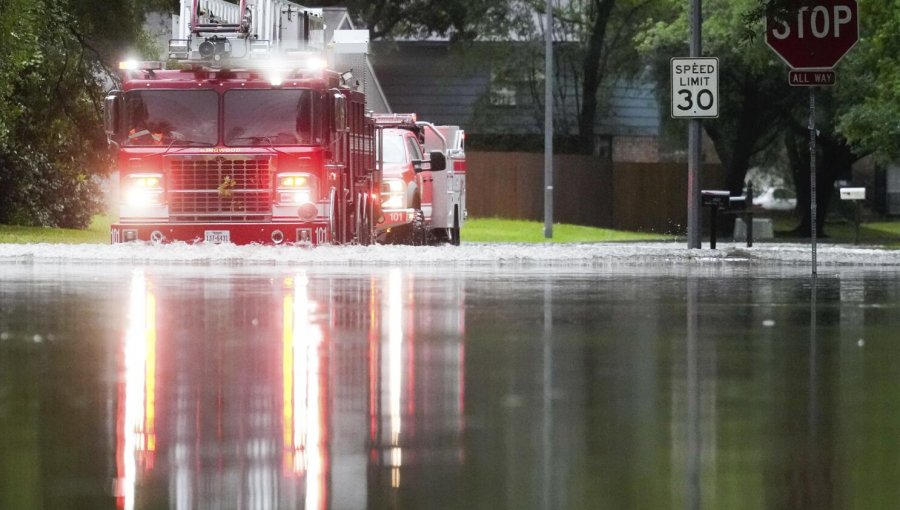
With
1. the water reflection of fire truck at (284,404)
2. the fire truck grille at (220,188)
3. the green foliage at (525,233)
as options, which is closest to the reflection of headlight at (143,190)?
the fire truck grille at (220,188)

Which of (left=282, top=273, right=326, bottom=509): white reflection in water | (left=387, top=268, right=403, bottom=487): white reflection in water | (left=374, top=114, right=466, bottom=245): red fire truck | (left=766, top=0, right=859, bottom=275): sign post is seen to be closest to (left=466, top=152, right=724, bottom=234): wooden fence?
(left=374, top=114, right=466, bottom=245): red fire truck

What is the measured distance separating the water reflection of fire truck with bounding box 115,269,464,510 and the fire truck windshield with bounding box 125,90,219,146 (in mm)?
11119

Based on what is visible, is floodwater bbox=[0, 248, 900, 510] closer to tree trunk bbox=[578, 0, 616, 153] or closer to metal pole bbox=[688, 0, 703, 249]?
metal pole bbox=[688, 0, 703, 249]

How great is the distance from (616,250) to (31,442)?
2039 centimetres

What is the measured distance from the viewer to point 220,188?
92.2ft

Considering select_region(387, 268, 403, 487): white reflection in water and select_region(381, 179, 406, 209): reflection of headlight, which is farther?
select_region(381, 179, 406, 209): reflection of headlight

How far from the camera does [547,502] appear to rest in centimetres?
764

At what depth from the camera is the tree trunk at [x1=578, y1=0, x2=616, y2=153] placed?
193ft

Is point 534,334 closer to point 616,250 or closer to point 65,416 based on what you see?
point 65,416

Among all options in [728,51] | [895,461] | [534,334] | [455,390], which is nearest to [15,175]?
[728,51]

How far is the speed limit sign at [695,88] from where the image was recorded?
28.1 metres

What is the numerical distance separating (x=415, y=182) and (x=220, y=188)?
7.09m

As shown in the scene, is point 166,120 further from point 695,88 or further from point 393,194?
point 695,88

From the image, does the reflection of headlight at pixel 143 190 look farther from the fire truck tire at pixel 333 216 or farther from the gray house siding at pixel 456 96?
the gray house siding at pixel 456 96
